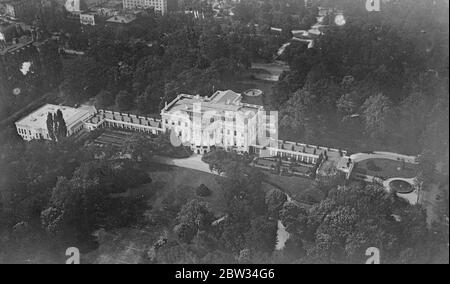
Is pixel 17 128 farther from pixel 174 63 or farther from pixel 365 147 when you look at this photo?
pixel 365 147

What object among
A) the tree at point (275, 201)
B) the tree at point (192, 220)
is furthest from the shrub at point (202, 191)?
the tree at point (275, 201)

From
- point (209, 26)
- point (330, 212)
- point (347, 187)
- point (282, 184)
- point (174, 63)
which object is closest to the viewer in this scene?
point (330, 212)

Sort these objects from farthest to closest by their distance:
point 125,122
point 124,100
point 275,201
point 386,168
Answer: point 124,100 → point 125,122 → point 386,168 → point 275,201

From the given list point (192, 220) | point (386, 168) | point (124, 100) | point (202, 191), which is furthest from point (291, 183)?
point (124, 100)

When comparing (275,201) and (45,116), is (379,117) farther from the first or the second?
(45,116)

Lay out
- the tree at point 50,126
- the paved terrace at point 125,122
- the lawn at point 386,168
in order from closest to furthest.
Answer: the lawn at point 386,168 → the tree at point 50,126 → the paved terrace at point 125,122

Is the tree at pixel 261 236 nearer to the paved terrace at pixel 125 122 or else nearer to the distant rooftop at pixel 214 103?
the distant rooftop at pixel 214 103

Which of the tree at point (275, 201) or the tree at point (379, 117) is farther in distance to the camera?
the tree at point (379, 117)
